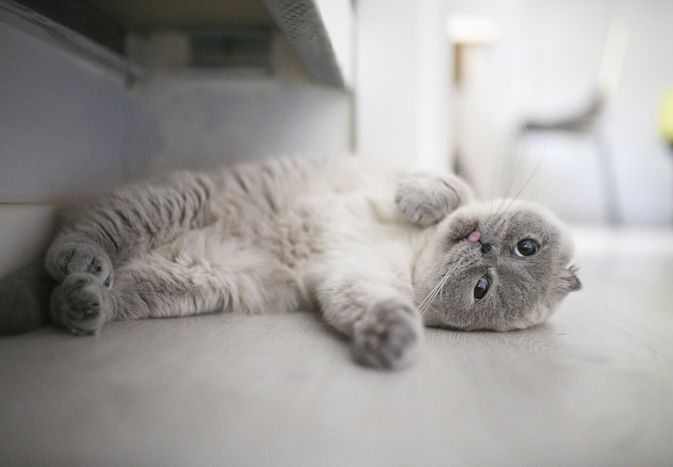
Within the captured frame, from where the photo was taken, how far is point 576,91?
500 centimetres

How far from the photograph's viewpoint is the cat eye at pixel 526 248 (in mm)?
1157

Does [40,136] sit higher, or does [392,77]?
[392,77]

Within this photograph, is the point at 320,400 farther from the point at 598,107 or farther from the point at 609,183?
the point at 609,183

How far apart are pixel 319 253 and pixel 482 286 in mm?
449

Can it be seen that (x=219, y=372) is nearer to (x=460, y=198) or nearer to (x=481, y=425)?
(x=481, y=425)

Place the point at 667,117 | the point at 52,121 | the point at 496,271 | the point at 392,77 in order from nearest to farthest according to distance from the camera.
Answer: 1. the point at 496,271
2. the point at 52,121
3. the point at 392,77
4. the point at 667,117

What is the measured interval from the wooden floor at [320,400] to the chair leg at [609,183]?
4.43 metres

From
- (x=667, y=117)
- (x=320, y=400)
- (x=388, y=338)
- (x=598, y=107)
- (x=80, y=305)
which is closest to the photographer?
(x=320, y=400)

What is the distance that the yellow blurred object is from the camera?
14.8ft

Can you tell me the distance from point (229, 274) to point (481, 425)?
31.9 inches

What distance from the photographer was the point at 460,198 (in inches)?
52.5

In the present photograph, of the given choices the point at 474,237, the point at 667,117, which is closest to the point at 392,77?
the point at 474,237

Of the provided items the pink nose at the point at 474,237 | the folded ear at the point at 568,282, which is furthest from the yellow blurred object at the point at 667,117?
the pink nose at the point at 474,237

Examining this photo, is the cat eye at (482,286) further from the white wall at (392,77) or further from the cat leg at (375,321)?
the white wall at (392,77)
